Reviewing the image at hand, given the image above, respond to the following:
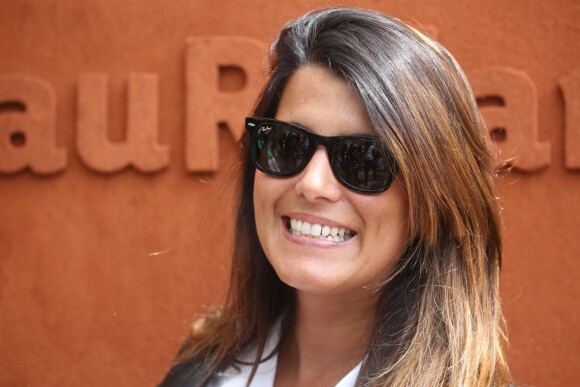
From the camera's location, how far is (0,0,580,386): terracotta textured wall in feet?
11.6

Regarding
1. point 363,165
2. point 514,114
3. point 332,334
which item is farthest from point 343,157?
point 514,114

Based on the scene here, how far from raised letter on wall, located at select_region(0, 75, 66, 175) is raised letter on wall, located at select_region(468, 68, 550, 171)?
2.36 meters

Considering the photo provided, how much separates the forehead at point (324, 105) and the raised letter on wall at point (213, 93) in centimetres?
209

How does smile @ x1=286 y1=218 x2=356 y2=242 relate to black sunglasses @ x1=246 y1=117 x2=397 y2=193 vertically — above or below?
below

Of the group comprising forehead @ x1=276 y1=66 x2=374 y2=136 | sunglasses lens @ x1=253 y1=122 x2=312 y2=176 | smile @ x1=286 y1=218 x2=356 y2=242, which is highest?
forehead @ x1=276 y1=66 x2=374 y2=136

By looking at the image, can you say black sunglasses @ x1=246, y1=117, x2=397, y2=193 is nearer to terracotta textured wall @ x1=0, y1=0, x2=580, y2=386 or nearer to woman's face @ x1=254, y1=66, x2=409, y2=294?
woman's face @ x1=254, y1=66, x2=409, y2=294

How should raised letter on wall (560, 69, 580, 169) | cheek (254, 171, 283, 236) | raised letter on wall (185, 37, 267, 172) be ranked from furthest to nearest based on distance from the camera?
raised letter on wall (185, 37, 267, 172) < raised letter on wall (560, 69, 580, 169) < cheek (254, 171, 283, 236)

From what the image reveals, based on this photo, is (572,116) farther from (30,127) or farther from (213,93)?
(30,127)

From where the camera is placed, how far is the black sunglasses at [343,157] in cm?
148

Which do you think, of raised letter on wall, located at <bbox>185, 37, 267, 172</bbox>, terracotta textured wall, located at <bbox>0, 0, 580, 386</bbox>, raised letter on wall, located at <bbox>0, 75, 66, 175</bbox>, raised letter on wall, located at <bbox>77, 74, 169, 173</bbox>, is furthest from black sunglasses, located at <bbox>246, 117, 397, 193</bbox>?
raised letter on wall, located at <bbox>0, 75, 66, 175</bbox>

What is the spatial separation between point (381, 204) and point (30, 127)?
2975mm

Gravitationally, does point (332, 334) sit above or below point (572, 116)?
below

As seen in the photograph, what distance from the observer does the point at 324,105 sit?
1.54 metres

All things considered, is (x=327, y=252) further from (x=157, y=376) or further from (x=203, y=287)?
(x=157, y=376)
